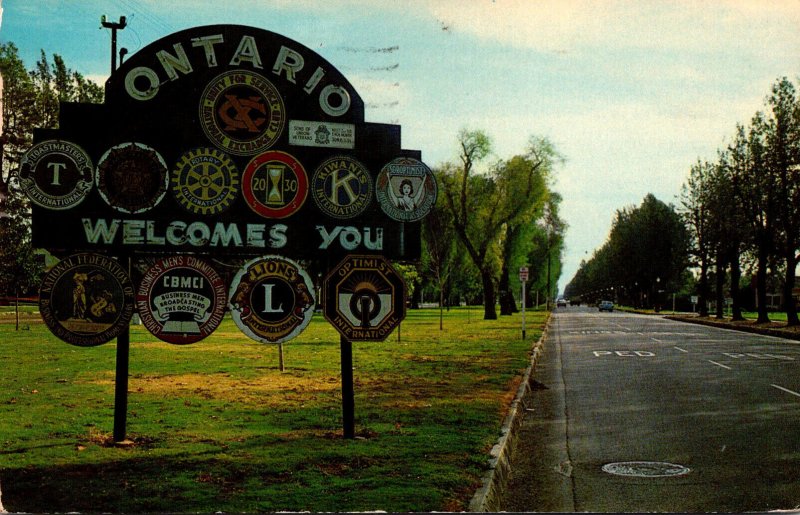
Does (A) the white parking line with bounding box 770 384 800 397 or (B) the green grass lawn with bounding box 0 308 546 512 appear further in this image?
(A) the white parking line with bounding box 770 384 800 397

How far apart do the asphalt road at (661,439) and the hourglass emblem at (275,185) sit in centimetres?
369

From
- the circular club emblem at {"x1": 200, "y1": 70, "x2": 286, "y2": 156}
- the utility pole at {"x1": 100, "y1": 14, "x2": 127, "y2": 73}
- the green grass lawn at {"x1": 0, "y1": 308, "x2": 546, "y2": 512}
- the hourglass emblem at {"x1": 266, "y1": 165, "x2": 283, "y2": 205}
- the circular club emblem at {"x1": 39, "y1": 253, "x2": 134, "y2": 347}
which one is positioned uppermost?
the utility pole at {"x1": 100, "y1": 14, "x2": 127, "y2": 73}

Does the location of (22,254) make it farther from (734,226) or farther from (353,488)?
(734,226)

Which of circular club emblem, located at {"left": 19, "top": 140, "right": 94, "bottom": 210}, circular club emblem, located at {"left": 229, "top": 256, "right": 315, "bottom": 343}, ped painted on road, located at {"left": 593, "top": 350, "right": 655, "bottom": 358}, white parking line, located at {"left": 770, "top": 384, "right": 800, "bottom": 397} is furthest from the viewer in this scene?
ped painted on road, located at {"left": 593, "top": 350, "right": 655, "bottom": 358}

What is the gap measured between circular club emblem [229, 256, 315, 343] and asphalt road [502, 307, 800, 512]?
9.17ft

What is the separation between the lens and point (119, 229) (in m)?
7.96

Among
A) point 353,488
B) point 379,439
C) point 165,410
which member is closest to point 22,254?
point 165,410

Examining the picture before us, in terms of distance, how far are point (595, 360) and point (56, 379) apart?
1368 centimetres

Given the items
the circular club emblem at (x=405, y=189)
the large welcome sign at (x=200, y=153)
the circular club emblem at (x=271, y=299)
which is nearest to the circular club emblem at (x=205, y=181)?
the large welcome sign at (x=200, y=153)

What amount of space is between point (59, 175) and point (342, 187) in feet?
9.09

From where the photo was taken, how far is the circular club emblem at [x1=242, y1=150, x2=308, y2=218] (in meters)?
8.03

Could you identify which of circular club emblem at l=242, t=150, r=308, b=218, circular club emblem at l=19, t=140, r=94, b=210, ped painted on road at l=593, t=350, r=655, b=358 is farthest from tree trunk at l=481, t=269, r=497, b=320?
circular club emblem at l=19, t=140, r=94, b=210

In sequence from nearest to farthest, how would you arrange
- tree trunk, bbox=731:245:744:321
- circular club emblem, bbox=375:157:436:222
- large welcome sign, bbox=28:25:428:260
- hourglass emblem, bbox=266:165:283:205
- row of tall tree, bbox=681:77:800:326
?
large welcome sign, bbox=28:25:428:260 → hourglass emblem, bbox=266:165:283:205 → circular club emblem, bbox=375:157:436:222 → row of tall tree, bbox=681:77:800:326 → tree trunk, bbox=731:245:744:321

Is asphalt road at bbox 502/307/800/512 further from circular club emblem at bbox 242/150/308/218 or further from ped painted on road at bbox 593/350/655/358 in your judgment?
circular club emblem at bbox 242/150/308/218
